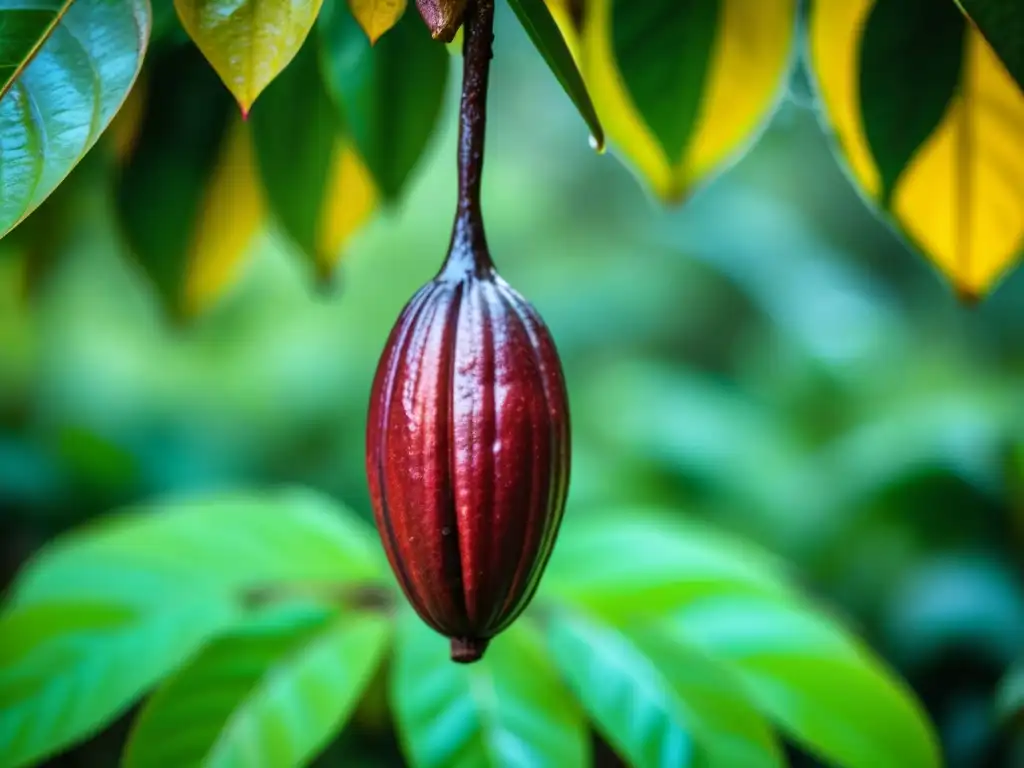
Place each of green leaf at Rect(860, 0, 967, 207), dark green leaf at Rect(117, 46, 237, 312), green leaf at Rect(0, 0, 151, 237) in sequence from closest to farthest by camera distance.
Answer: green leaf at Rect(0, 0, 151, 237) → green leaf at Rect(860, 0, 967, 207) → dark green leaf at Rect(117, 46, 237, 312)

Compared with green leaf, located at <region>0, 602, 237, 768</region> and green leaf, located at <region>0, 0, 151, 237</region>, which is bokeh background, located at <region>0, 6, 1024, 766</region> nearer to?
green leaf, located at <region>0, 602, 237, 768</region>

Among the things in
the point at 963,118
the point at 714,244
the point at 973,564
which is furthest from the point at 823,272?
the point at 963,118

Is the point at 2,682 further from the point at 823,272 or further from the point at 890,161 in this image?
the point at 823,272

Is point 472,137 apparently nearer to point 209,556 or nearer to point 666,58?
point 666,58

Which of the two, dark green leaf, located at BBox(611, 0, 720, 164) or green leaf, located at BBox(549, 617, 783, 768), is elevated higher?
dark green leaf, located at BBox(611, 0, 720, 164)

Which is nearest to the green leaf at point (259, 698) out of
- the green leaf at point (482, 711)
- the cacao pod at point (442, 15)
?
the green leaf at point (482, 711)

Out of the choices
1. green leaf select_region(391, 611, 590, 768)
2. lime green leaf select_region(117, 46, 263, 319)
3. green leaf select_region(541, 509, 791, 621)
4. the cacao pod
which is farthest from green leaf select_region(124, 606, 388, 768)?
the cacao pod

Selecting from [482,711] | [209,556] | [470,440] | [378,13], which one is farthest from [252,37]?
[209,556]
